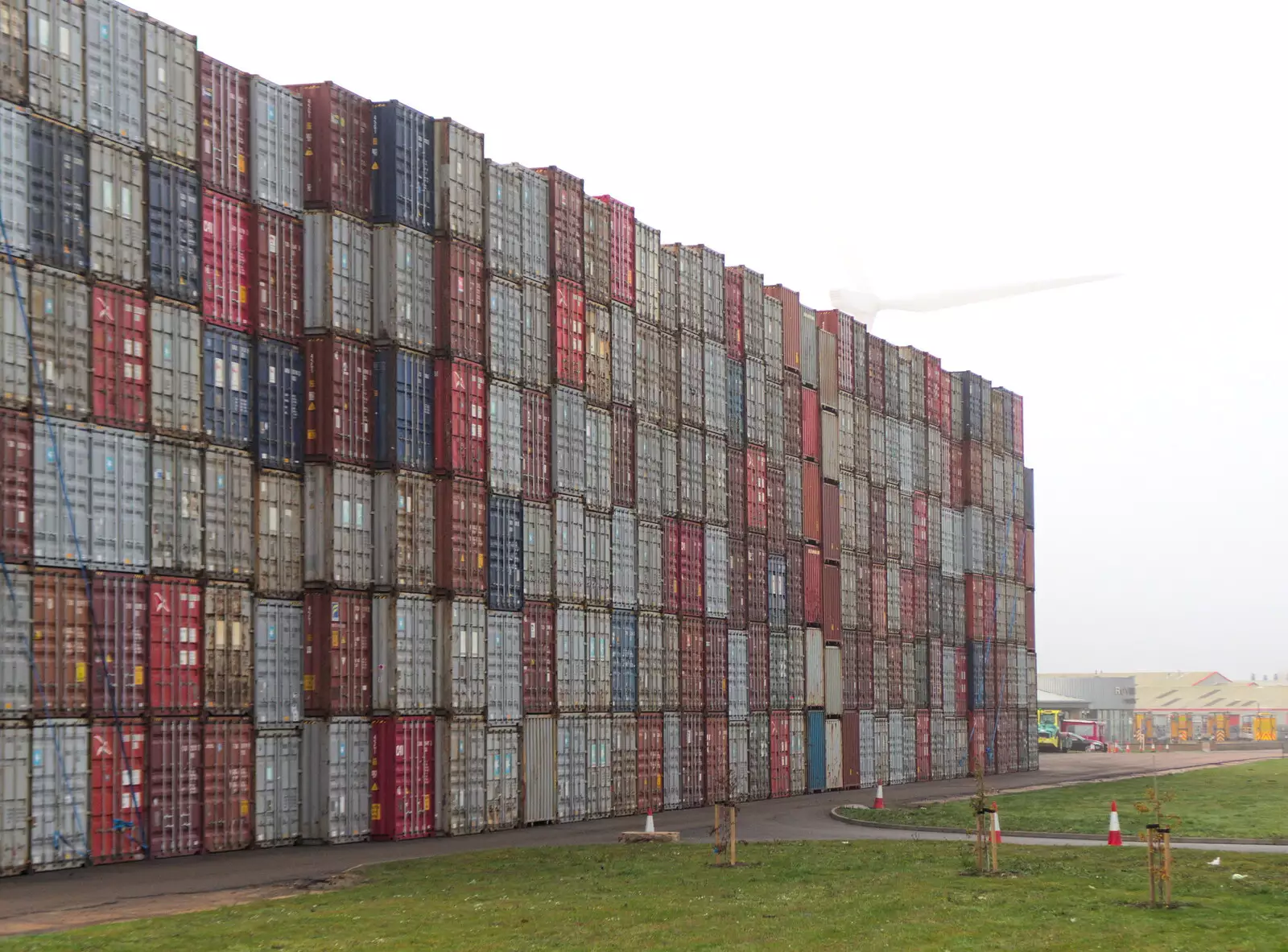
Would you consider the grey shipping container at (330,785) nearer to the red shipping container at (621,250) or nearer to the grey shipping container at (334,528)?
the grey shipping container at (334,528)

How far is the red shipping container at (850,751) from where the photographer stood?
7328 centimetres

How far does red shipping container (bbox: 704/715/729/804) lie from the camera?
61037 millimetres

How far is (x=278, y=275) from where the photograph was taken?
4272cm

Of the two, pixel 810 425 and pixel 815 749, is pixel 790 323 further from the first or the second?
pixel 815 749

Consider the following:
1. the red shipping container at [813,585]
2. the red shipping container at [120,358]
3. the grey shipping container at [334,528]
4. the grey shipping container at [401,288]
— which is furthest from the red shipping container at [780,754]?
the red shipping container at [120,358]

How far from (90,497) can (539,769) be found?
19228mm

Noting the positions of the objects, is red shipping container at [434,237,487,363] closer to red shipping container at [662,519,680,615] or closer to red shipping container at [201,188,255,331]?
red shipping container at [201,188,255,331]

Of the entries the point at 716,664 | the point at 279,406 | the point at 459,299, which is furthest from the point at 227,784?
the point at 716,664

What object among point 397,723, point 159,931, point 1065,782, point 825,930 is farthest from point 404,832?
point 1065,782

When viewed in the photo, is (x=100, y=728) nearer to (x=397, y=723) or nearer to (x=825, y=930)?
(x=397, y=723)

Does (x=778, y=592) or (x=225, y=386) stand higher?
(x=225, y=386)

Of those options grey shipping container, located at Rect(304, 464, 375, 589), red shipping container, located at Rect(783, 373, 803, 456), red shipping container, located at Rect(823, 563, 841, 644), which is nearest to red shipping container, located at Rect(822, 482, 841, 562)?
red shipping container, located at Rect(823, 563, 841, 644)

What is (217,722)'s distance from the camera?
130 ft

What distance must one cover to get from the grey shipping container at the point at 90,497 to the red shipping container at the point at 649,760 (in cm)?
2366
